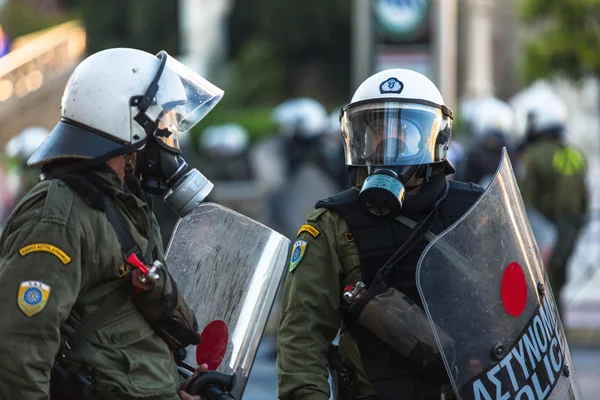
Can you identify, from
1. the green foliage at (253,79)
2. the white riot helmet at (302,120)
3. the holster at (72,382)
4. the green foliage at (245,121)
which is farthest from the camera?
the green foliage at (253,79)

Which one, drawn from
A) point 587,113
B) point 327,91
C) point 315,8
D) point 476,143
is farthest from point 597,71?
point 327,91

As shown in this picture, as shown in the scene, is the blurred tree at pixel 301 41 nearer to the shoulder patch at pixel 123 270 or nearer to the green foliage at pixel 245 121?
the green foliage at pixel 245 121

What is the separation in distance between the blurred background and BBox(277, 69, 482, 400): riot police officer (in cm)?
468

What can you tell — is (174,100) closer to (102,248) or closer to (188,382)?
(102,248)

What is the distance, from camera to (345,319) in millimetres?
3713

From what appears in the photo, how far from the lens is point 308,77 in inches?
1380

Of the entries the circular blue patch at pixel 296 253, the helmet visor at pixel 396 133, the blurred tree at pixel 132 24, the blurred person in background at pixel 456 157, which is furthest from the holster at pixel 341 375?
the blurred tree at pixel 132 24

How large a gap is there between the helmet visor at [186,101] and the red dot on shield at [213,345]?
62cm

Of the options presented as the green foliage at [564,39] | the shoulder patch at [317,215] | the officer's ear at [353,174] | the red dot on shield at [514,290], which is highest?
the green foliage at [564,39]

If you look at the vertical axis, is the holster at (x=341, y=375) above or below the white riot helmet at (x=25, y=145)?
below

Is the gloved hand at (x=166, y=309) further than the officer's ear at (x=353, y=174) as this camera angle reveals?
No

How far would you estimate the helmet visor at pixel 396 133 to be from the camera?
3.70 meters

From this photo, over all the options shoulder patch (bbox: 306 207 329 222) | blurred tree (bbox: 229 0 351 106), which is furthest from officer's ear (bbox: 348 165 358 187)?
blurred tree (bbox: 229 0 351 106)

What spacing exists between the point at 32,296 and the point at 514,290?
4.23ft
